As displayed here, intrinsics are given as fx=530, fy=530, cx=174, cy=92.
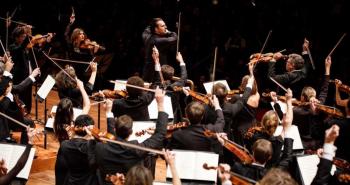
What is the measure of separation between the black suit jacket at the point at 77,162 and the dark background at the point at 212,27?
5059 millimetres

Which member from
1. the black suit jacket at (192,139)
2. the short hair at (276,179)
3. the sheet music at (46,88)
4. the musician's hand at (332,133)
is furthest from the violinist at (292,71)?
the short hair at (276,179)

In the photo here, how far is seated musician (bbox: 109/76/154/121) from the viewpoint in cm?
571

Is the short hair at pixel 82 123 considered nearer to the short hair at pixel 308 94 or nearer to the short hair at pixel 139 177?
the short hair at pixel 139 177

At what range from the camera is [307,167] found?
175 inches

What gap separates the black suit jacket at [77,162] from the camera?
4492mm

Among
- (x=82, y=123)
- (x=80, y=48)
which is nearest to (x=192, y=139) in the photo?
(x=82, y=123)

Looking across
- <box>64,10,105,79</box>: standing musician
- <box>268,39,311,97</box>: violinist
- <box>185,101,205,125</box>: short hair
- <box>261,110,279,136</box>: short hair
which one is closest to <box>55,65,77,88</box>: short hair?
<box>64,10,105,79</box>: standing musician

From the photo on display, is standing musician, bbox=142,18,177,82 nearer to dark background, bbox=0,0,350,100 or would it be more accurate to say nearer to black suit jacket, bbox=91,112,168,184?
dark background, bbox=0,0,350,100

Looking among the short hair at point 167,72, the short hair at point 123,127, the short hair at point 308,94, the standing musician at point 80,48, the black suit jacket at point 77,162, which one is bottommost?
the black suit jacket at point 77,162

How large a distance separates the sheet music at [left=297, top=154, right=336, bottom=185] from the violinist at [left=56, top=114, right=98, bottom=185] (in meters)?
1.74

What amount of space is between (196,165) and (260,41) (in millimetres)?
5754

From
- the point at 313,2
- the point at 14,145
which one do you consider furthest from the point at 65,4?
the point at 14,145

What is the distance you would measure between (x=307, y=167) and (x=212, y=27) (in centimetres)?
611

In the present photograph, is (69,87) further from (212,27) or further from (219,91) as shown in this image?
(212,27)
